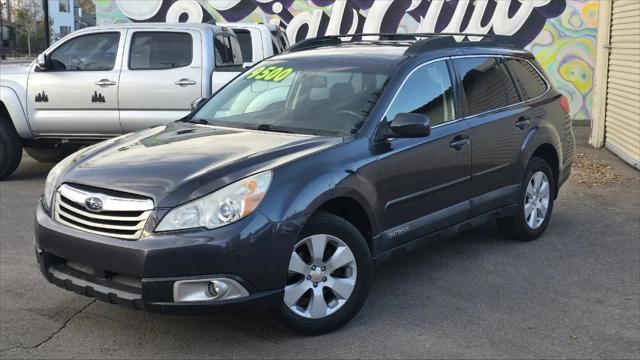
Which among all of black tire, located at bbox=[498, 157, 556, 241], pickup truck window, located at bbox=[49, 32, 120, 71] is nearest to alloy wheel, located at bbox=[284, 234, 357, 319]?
black tire, located at bbox=[498, 157, 556, 241]

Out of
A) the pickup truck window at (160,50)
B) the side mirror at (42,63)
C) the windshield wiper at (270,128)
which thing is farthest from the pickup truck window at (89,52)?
the windshield wiper at (270,128)

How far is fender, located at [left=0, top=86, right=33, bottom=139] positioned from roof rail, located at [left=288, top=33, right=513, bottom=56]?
436 cm

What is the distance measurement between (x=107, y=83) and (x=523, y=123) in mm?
5121

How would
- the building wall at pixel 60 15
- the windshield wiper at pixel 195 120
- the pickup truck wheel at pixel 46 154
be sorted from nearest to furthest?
the windshield wiper at pixel 195 120, the pickup truck wheel at pixel 46 154, the building wall at pixel 60 15

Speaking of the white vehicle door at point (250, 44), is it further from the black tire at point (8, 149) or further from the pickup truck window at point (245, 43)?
the black tire at point (8, 149)

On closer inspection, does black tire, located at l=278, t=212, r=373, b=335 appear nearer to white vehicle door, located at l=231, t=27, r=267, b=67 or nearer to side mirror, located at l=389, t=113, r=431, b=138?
side mirror, located at l=389, t=113, r=431, b=138

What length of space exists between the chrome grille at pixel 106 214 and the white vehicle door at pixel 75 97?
15.9 ft

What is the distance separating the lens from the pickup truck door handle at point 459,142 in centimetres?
504

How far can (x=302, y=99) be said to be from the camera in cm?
495

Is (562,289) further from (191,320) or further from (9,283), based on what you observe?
(9,283)

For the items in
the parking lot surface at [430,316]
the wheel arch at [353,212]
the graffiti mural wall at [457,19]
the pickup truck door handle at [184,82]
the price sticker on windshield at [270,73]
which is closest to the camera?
the parking lot surface at [430,316]

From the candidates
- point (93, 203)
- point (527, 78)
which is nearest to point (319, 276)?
point (93, 203)

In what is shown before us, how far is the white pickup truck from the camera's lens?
859 cm

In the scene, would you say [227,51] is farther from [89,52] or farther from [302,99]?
[302,99]
